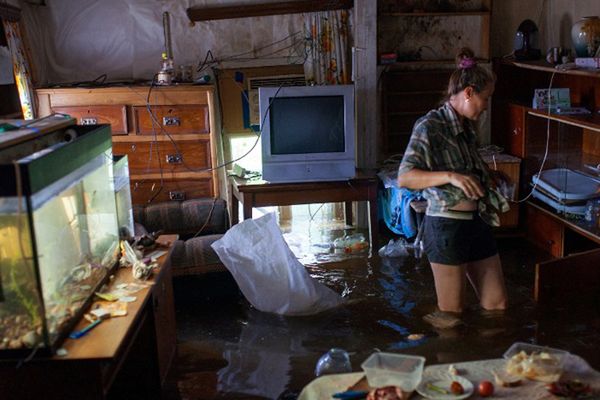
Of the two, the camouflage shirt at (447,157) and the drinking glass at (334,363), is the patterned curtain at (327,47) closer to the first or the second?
the camouflage shirt at (447,157)

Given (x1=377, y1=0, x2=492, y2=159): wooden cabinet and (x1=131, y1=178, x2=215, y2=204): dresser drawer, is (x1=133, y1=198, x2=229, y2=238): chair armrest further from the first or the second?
(x1=377, y1=0, x2=492, y2=159): wooden cabinet

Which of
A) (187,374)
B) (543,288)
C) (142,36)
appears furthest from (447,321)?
(142,36)

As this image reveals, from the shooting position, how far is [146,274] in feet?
9.47

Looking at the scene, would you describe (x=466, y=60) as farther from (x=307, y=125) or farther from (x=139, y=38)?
(x=139, y=38)

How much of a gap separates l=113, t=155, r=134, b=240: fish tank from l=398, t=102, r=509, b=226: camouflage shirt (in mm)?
1263

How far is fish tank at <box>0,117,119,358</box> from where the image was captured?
205cm

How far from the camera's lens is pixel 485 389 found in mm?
2006

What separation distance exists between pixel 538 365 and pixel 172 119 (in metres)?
3.72

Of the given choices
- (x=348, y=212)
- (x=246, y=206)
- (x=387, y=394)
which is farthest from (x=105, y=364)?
(x=348, y=212)

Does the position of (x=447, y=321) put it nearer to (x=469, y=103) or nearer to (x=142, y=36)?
(x=469, y=103)

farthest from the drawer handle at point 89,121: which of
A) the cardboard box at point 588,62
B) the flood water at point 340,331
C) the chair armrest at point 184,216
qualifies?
the cardboard box at point 588,62

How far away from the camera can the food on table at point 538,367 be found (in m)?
2.04

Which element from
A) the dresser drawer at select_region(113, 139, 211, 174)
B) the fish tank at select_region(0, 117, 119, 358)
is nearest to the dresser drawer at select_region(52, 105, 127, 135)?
the dresser drawer at select_region(113, 139, 211, 174)

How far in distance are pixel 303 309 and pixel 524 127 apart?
2.37 m
